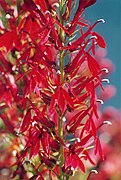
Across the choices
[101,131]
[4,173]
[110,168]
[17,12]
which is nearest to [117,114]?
[101,131]

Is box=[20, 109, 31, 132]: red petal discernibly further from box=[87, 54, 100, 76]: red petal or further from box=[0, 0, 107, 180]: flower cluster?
box=[87, 54, 100, 76]: red petal

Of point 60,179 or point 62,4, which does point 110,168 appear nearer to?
point 60,179

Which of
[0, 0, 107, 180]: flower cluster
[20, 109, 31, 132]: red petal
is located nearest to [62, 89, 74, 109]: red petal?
[0, 0, 107, 180]: flower cluster

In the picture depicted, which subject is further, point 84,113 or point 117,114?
point 117,114

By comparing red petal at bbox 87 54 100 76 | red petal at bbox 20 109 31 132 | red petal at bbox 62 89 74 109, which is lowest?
red petal at bbox 20 109 31 132

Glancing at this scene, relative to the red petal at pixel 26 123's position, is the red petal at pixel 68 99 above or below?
above

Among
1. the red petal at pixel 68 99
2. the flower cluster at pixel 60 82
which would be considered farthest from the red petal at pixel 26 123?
the red petal at pixel 68 99

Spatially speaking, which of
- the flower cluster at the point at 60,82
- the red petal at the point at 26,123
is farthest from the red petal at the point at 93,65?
the red petal at the point at 26,123

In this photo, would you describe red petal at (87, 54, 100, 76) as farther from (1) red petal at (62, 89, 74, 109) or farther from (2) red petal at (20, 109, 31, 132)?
(2) red petal at (20, 109, 31, 132)

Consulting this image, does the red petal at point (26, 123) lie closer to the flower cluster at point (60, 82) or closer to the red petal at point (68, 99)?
the flower cluster at point (60, 82)

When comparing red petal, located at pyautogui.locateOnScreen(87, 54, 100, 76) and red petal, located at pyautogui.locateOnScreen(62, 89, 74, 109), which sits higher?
red petal, located at pyautogui.locateOnScreen(87, 54, 100, 76)

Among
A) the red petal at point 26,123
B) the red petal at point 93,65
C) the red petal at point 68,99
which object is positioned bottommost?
the red petal at point 26,123
